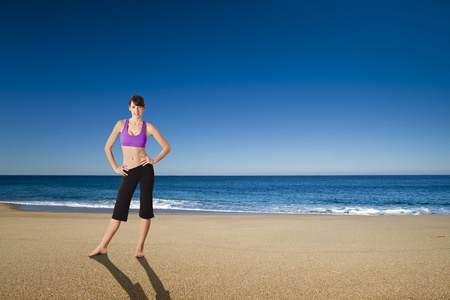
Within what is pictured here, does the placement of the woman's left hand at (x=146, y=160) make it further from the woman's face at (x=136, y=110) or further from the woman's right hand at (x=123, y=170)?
the woman's face at (x=136, y=110)

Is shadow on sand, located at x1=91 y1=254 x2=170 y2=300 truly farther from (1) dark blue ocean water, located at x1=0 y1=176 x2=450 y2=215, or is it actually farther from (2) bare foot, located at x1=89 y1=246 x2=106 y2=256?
(1) dark blue ocean water, located at x1=0 y1=176 x2=450 y2=215

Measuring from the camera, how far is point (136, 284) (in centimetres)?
297

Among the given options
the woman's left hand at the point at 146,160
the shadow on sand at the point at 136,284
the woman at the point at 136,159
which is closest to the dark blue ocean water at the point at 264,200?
the shadow on sand at the point at 136,284

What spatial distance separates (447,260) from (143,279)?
176 inches

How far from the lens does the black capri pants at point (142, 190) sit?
367cm

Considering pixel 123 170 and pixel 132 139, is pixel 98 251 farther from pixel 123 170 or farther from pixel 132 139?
pixel 132 139

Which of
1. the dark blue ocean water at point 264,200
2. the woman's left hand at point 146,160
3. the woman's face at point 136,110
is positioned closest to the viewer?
the woman's left hand at point 146,160

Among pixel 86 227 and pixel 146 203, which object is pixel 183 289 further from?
pixel 86 227

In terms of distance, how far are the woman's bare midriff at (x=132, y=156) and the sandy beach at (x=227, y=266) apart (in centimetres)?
139

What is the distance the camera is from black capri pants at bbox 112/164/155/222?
12.0 ft

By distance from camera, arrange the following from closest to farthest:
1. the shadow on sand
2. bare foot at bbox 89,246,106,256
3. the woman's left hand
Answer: the shadow on sand, the woman's left hand, bare foot at bbox 89,246,106,256

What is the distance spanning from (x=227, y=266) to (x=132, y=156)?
2043 mm

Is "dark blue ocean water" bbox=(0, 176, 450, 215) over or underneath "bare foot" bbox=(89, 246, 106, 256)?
underneath

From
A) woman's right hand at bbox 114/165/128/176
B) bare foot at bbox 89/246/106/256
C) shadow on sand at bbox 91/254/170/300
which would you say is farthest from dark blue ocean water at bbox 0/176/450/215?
woman's right hand at bbox 114/165/128/176
